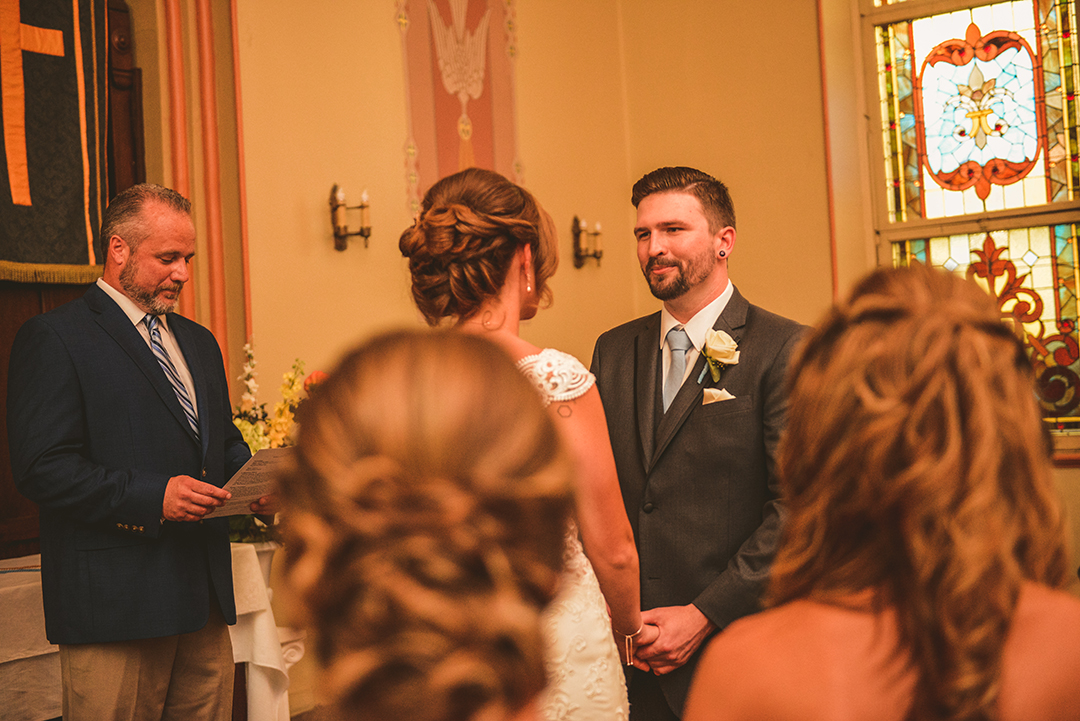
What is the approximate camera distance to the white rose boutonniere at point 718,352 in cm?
227

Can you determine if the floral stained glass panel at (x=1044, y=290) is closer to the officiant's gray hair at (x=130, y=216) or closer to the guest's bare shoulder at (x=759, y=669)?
the officiant's gray hair at (x=130, y=216)

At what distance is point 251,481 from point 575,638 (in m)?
1.15

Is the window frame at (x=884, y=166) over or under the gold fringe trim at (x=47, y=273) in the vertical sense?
over

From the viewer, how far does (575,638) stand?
5.38 ft

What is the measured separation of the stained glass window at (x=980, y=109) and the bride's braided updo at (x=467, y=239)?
5.12 metres

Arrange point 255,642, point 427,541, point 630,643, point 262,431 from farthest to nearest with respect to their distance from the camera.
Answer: point 262,431 → point 255,642 → point 630,643 → point 427,541

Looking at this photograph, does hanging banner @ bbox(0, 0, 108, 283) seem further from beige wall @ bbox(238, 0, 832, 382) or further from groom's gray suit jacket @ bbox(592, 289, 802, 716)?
Answer: groom's gray suit jacket @ bbox(592, 289, 802, 716)

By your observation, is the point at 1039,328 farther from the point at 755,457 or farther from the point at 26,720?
the point at 26,720

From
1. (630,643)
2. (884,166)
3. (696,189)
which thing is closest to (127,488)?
(630,643)

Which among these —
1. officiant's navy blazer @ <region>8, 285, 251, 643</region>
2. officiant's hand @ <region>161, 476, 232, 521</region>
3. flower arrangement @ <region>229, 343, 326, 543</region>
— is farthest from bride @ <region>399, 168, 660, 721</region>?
flower arrangement @ <region>229, 343, 326, 543</region>

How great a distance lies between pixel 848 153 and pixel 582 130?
1830mm

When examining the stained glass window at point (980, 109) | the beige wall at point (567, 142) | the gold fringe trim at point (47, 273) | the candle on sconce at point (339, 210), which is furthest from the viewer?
the stained glass window at point (980, 109)

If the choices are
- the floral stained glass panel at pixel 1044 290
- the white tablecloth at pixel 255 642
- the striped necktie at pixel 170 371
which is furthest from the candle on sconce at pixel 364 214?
the floral stained glass panel at pixel 1044 290

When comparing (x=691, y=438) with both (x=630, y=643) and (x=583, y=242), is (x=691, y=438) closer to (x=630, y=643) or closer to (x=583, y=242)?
(x=630, y=643)
